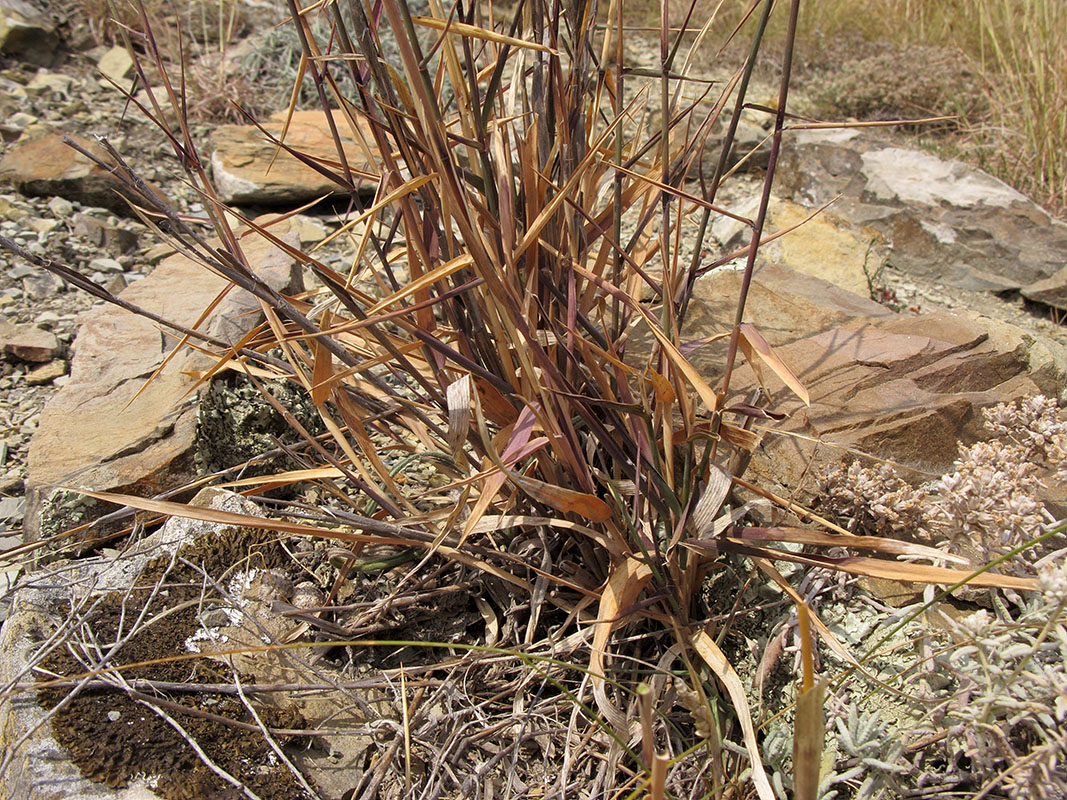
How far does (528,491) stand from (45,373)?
2075 millimetres

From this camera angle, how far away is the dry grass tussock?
46.4 inches

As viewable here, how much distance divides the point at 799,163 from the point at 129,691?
11.2ft

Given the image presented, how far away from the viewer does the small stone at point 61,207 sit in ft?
10.8

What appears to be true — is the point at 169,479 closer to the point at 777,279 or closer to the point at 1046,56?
the point at 777,279

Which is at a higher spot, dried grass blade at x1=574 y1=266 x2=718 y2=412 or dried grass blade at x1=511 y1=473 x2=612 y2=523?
dried grass blade at x1=574 y1=266 x2=718 y2=412

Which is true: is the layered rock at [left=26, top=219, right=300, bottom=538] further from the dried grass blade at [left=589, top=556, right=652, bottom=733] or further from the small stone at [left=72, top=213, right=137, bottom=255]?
the dried grass blade at [left=589, top=556, right=652, bottom=733]

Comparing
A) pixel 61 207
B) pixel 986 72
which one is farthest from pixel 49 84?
pixel 986 72

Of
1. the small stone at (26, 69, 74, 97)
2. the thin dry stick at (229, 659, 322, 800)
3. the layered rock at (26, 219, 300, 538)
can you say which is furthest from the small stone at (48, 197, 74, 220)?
the thin dry stick at (229, 659, 322, 800)

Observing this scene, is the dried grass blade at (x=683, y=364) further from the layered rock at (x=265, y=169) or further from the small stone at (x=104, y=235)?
the small stone at (x=104, y=235)

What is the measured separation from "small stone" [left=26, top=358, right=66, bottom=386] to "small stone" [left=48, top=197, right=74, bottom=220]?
100 cm

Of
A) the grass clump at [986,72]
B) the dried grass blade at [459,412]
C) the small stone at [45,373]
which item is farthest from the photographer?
the grass clump at [986,72]

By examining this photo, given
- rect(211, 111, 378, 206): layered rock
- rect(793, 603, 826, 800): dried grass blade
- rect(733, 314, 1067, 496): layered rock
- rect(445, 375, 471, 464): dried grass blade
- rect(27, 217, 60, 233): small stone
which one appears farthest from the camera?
rect(211, 111, 378, 206): layered rock

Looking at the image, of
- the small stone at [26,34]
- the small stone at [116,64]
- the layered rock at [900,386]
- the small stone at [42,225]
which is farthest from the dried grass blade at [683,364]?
the small stone at [26,34]

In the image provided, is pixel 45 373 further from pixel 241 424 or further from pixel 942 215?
pixel 942 215
